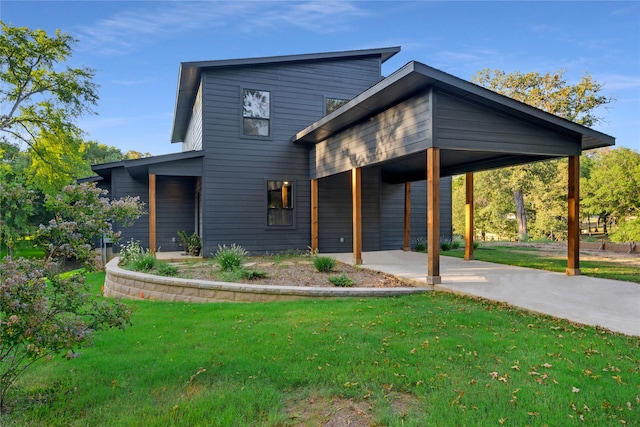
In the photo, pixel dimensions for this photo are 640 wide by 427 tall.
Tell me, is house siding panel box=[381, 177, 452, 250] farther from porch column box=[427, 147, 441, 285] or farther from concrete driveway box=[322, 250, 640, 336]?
porch column box=[427, 147, 441, 285]

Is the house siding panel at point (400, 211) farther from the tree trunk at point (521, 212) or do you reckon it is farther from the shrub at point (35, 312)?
the tree trunk at point (521, 212)

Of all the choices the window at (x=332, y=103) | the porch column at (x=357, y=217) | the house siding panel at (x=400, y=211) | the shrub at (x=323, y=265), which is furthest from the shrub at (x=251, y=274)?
the window at (x=332, y=103)

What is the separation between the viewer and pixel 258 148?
11.5 meters

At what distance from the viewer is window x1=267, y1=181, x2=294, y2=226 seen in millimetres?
11758

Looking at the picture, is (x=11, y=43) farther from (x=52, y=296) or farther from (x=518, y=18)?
(x=518, y=18)

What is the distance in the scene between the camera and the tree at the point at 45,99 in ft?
54.1

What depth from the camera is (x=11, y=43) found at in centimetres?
1595

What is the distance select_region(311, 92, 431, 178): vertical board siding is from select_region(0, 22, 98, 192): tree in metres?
14.5

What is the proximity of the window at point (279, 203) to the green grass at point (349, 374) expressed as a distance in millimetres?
7108

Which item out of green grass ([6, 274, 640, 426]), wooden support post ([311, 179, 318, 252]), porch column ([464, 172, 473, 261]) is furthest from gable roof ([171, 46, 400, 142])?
green grass ([6, 274, 640, 426])

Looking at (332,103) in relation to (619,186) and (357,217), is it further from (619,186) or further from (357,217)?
(619,186)

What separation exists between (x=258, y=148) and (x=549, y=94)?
18433mm

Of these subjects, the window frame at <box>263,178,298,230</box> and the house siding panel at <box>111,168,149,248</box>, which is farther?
the house siding panel at <box>111,168,149,248</box>

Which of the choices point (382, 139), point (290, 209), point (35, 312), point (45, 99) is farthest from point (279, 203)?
point (45, 99)
